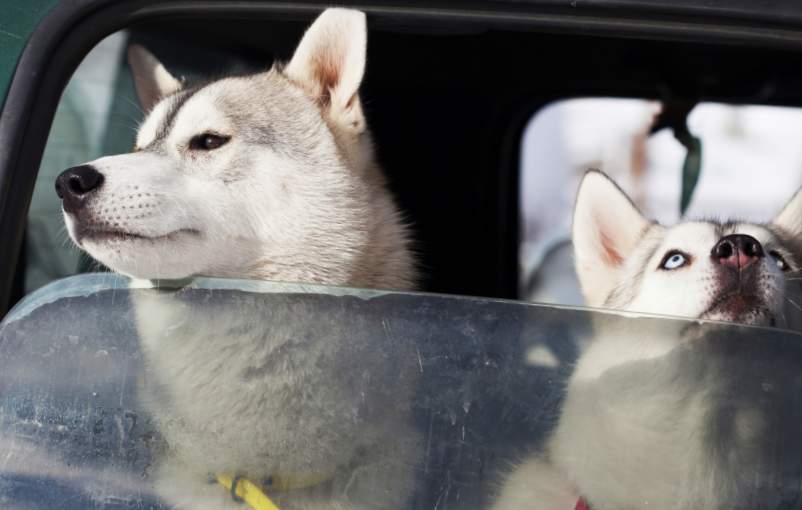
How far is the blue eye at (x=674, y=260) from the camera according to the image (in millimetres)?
2160

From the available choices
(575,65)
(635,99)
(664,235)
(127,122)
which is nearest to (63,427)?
(664,235)

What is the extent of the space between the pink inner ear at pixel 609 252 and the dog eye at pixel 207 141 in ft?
3.41

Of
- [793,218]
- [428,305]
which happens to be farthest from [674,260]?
[428,305]

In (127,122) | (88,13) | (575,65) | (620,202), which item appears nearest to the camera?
(88,13)

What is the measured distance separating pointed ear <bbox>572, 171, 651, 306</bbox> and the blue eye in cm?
29

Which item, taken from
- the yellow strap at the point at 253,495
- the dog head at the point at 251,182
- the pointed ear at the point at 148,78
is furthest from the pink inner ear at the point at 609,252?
the yellow strap at the point at 253,495

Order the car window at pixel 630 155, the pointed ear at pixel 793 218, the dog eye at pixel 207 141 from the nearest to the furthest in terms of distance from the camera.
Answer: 1. the dog eye at pixel 207 141
2. the pointed ear at pixel 793 218
3. the car window at pixel 630 155

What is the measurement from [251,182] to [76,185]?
41 cm

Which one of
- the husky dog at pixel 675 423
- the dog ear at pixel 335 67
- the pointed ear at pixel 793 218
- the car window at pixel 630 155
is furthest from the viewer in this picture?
the car window at pixel 630 155

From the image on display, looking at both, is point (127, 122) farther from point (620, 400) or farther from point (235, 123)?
point (620, 400)

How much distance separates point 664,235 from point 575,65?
1.41 metres

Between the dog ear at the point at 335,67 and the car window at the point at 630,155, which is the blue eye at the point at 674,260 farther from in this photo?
the car window at the point at 630,155

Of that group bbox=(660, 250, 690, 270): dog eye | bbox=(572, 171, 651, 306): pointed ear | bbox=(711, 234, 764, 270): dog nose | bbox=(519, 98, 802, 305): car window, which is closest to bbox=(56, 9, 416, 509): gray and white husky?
bbox=(572, 171, 651, 306): pointed ear

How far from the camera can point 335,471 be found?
55.2 inches
